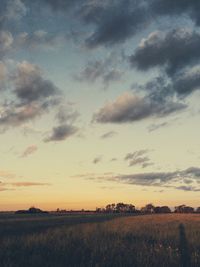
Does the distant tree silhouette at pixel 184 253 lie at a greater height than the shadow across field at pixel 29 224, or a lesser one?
lesser

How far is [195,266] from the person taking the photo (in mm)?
15383

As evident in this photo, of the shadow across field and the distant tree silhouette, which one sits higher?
the shadow across field

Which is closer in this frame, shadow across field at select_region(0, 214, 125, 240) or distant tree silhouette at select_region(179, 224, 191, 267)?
distant tree silhouette at select_region(179, 224, 191, 267)

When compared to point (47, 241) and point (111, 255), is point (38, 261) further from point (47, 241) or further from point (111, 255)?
point (47, 241)

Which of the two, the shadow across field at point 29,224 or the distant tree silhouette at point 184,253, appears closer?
the distant tree silhouette at point 184,253

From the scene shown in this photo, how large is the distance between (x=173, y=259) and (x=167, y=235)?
895 centimetres

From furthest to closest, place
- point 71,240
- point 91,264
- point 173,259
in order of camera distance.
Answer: point 71,240
point 173,259
point 91,264

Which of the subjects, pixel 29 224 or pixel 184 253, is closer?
pixel 184 253

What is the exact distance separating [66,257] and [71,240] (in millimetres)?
4857

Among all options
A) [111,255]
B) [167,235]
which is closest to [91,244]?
[111,255]

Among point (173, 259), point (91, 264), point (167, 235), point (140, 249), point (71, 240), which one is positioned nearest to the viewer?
point (91, 264)

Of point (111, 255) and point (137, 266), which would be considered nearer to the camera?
point (137, 266)

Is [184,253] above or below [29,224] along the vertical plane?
below

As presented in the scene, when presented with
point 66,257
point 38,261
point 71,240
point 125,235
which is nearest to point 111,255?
point 66,257
